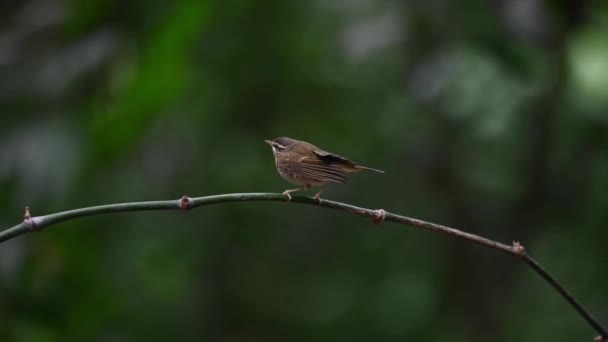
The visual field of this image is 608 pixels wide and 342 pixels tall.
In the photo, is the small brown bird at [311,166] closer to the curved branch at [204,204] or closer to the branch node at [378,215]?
the branch node at [378,215]

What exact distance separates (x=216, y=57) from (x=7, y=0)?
60.5 inches

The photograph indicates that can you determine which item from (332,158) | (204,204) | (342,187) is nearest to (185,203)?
(204,204)

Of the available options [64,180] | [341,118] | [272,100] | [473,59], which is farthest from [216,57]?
[64,180]

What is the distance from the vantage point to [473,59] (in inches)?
165

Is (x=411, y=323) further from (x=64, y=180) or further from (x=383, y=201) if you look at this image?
(x=64, y=180)

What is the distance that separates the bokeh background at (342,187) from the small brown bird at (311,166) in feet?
3.11

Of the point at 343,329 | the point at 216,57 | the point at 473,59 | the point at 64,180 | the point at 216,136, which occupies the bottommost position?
the point at 64,180

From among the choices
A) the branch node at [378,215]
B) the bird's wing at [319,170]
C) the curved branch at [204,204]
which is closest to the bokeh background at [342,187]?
the bird's wing at [319,170]

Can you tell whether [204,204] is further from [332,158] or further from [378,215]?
[332,158]

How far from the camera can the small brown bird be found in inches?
116

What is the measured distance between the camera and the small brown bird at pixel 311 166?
296 cm

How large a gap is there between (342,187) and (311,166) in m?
2.77

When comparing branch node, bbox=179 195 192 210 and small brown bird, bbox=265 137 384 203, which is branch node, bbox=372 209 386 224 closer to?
branch node, bbox=179 195 192 210

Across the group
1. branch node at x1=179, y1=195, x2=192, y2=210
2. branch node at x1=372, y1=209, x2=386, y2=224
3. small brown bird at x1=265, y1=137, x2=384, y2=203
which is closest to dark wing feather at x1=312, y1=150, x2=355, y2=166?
small brown bird at x1=265, y1=137, x2=384, y2=203
